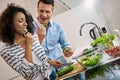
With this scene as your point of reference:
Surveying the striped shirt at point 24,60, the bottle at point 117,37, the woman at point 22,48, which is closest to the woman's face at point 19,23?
the woman at point 22,48

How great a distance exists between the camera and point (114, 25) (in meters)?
1.78

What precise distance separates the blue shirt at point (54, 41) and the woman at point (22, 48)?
0.15 ft

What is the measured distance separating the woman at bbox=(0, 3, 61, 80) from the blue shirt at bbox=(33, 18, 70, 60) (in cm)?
5

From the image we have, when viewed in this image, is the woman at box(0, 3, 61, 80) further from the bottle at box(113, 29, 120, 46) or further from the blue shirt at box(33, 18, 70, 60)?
the bottle at box(113, 29, 120, 46)

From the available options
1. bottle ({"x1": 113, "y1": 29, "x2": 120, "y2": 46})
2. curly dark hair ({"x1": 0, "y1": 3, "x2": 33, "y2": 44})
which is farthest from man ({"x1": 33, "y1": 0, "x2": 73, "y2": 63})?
bottle ({"x1": 113, "y1": 29, "x2": 120, "y2": 46})

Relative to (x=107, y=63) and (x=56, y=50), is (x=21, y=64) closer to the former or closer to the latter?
(x=56, y=50)

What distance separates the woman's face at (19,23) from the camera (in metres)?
1.62

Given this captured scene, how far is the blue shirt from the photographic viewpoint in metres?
1.67

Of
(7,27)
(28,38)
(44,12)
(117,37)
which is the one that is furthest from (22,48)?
(117,37)

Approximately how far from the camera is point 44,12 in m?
1.67

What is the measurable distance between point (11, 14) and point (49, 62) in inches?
18.5

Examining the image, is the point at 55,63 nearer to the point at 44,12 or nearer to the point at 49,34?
the point at 49,34

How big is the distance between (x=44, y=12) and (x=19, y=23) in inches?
8.4

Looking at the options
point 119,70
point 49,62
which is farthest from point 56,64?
point 119,70
